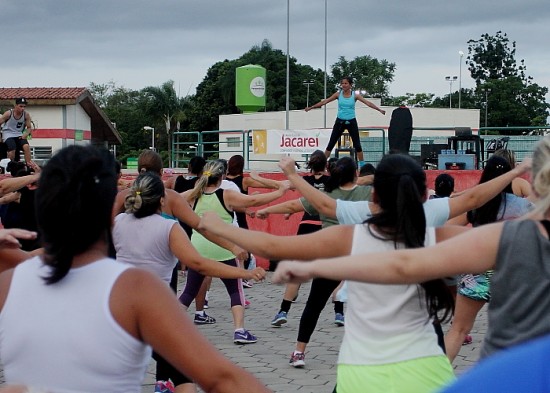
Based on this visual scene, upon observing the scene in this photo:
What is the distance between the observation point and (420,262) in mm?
2705

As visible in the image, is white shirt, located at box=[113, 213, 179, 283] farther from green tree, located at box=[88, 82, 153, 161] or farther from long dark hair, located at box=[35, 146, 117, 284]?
green tree, located at box=[88, 82, 153, 161]

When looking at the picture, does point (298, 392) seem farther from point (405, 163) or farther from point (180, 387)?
point (405, 163)

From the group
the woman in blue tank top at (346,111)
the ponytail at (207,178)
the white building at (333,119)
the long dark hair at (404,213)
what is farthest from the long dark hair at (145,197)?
the white building at (333,119)

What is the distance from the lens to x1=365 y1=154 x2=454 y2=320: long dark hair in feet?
12.0

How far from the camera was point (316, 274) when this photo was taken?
2.59m

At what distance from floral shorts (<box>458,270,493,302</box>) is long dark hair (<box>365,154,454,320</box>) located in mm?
3193

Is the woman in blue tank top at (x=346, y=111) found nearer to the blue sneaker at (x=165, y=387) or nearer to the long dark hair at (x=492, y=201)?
the long dark hair at (x=492, y=201)

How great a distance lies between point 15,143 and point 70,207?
649 inches

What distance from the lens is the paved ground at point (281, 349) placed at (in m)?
7.61

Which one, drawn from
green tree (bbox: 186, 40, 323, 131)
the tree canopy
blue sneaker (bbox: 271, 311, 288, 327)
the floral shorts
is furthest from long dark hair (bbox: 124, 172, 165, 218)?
green tree (bbox: 186, 40, 323, 131)

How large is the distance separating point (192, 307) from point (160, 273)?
20.0 feet

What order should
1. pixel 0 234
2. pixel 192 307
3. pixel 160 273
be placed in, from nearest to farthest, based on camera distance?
pixel 0 234 < pixel 160 273 < pixel 192 307

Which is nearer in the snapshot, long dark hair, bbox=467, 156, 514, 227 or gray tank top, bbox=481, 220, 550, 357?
gray tank top, bbox=481, 220, 550, 357

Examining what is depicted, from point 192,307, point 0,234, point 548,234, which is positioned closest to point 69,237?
point 0,234
